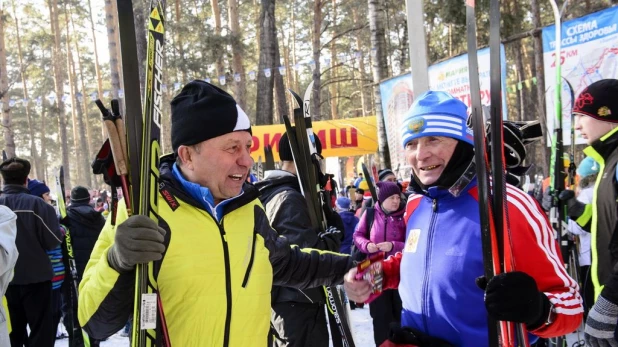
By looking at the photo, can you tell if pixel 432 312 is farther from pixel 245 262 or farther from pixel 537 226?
pixel 245 262

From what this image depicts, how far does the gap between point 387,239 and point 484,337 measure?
3.06m

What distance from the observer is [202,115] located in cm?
183

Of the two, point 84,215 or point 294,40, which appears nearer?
point 84,215

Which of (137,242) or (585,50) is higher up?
(585,50)

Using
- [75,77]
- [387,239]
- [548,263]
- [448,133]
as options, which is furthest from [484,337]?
[75,77]

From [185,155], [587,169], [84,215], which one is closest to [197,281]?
[185,155]

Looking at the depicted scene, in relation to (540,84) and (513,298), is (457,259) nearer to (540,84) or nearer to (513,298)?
(513,298)

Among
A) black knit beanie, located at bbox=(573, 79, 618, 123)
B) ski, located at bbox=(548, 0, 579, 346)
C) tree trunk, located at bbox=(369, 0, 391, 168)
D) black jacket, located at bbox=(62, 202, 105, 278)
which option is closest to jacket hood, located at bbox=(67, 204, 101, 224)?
black jacket, located at bbox=(62, 202, 105, 278)

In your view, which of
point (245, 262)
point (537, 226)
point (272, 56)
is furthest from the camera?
point (272, 56)

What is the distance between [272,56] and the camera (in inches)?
584

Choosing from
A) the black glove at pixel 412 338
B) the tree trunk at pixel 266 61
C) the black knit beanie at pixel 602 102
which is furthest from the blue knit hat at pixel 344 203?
the black glove at pixel 412 338

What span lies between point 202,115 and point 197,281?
57 cm

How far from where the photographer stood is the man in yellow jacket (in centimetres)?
161

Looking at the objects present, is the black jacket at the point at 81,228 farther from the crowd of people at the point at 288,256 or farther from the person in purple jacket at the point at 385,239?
the crowd of people at the point at 288,256
